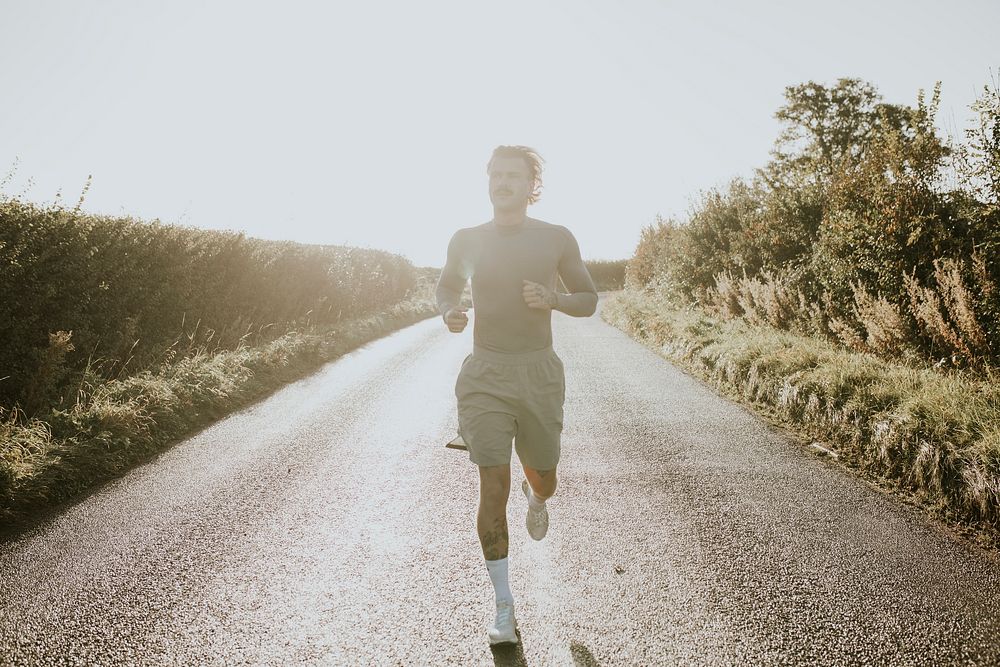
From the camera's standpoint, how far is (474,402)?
2.85m

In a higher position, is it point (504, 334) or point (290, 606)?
point (504, 334)

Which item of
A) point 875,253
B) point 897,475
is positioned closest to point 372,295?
point 875,253

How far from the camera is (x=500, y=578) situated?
265 cm

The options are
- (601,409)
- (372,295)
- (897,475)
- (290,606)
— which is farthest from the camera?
(372,295)

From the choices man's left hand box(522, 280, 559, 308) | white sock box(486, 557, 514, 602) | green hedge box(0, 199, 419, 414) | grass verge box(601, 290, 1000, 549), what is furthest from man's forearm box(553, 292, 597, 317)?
green hedge box(0, 199, 419, 414)

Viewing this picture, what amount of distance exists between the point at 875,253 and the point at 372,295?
16006mm

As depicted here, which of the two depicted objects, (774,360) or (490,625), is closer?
(490,625)

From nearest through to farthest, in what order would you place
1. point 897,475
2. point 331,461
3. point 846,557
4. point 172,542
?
point 846,557, point 172,542, point 897,475, point 331,461

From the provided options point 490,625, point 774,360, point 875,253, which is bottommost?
point 490,625

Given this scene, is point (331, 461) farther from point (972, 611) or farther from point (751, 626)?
point (972, 611)

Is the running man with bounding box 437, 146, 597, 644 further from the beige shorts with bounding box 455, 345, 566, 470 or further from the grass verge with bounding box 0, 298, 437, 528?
the grass verge with bounding box 0, 298, 437, 528

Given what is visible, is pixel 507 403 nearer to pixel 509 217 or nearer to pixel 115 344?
pixel 509 217

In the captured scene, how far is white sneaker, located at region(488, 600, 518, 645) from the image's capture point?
250 cm

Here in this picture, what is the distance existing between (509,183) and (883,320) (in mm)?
5921
